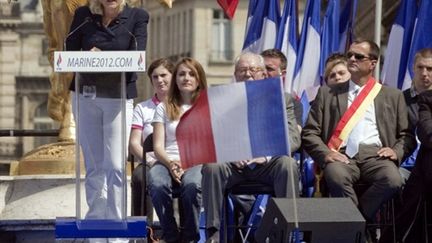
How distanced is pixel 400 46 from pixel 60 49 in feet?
10.5

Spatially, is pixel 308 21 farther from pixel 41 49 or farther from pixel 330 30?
pixel 41 49

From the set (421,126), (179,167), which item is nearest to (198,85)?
(179,167)

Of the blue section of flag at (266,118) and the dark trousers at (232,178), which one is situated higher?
A: the blue section of flag at (266,118)

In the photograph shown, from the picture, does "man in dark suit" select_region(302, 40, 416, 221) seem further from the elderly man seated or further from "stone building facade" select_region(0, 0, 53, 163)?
"stone building facade" select_region(0, 0, 53, 163)

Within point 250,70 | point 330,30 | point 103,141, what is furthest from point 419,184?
point 330,30

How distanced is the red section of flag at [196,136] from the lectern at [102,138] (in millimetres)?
485

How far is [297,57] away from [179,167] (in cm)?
479

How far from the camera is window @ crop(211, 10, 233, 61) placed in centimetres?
6981

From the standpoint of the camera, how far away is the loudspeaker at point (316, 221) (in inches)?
518

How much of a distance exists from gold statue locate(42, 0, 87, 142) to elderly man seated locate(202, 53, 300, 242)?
10.7 ft

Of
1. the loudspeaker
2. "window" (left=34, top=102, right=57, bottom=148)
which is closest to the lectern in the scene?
the loudspeaker

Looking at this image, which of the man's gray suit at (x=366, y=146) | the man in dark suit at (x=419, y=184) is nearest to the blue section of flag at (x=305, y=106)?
the man's gray suit at (x=366, y=146)

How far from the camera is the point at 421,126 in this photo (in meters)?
14.4

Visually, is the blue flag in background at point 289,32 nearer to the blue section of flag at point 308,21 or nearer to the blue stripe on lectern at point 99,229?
the blue section of flag at point 308,21
